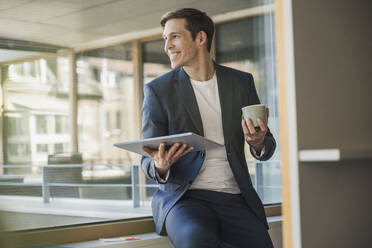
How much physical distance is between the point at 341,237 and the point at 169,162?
64 cm

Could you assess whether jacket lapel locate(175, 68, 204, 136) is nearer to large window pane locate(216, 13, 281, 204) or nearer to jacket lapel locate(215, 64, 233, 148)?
jacket lapel locate(215, 64, 233, 148)

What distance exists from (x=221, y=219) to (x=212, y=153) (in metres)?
0.26

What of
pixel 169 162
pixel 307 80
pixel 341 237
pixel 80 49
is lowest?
pixel 341 237

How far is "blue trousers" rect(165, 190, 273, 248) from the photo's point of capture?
171 cm

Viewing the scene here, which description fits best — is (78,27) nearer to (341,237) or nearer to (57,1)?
(57,1)

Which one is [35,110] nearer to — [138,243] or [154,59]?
[138,243]

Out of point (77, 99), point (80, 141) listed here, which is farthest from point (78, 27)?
point (80, 141)

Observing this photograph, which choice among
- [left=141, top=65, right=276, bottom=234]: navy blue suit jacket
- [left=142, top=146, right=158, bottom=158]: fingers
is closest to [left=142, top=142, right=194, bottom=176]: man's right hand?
[left=142, top=146, right=158, bottom=158]: fingers

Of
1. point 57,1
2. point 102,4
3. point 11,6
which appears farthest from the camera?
point 102,4

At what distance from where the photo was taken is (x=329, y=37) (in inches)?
48.5

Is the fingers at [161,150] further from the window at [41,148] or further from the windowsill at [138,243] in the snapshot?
the window at [41,148]

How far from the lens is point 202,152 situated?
1.83 metres

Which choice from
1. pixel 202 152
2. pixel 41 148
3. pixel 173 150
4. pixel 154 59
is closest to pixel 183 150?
pixel 173 150

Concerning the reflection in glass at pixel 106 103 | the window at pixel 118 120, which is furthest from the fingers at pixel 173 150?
the window at pixel 118 120
